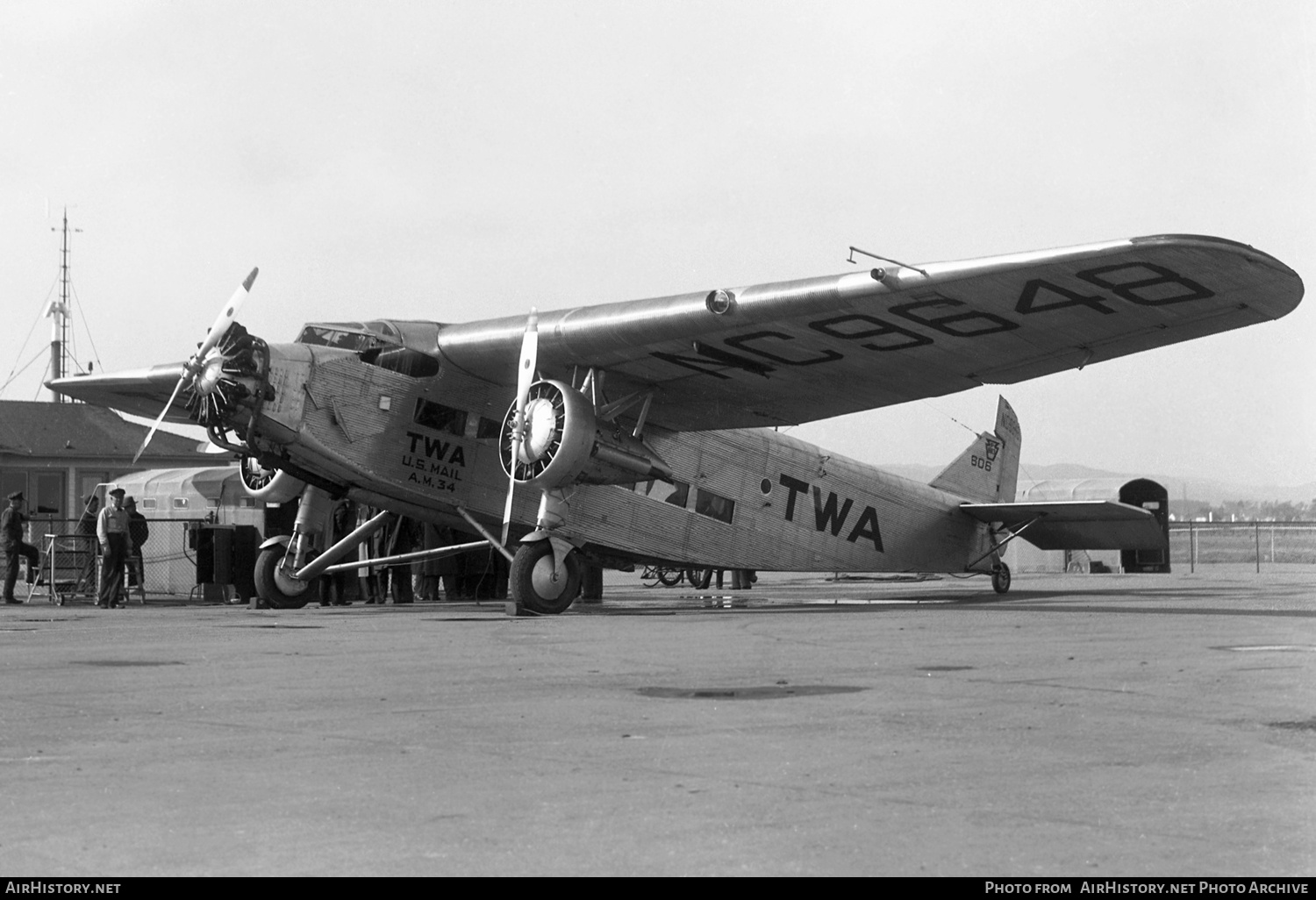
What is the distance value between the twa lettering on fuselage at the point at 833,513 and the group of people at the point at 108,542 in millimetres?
10751

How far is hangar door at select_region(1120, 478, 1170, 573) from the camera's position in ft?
153

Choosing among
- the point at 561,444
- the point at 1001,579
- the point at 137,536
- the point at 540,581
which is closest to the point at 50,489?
the point at 137,536

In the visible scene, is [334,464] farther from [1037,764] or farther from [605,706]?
[1037,764]

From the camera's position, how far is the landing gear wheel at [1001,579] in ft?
89.0

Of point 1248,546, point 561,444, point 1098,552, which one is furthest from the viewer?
point 1248,546

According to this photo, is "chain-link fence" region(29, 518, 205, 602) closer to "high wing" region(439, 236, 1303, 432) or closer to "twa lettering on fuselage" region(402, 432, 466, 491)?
"twa lettering on fuselage" region(402, 432, 466, 491)

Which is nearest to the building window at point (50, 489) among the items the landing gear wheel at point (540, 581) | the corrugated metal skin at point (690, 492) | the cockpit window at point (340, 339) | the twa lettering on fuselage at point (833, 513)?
the corrugated metal skin at point (690, 492)

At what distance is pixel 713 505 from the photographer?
22.8m

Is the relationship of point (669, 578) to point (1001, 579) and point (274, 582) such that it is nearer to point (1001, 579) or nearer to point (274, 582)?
point (1001, 579)

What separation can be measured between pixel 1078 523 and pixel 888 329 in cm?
967

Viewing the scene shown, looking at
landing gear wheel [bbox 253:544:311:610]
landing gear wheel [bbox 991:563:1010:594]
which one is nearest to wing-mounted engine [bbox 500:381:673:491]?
landing gear wheel [bbox 253:544:311:610]

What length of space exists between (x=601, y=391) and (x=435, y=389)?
2.30 metres

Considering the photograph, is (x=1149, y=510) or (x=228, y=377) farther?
(x=1149, y=510)

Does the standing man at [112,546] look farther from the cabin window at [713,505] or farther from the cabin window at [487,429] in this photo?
the cabin window at [713,505]
